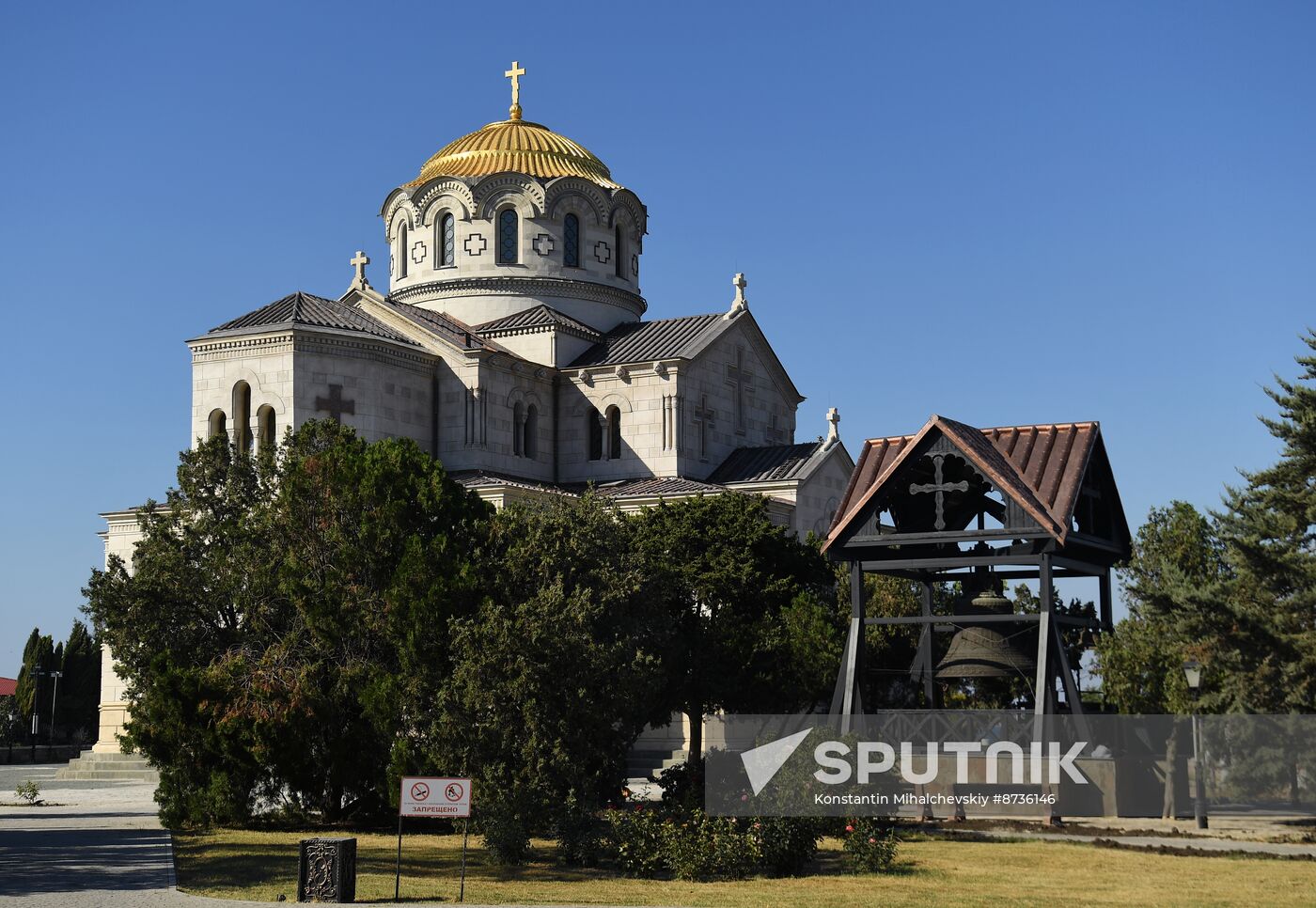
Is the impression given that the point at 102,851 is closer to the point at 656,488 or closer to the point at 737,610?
the point at 737,610

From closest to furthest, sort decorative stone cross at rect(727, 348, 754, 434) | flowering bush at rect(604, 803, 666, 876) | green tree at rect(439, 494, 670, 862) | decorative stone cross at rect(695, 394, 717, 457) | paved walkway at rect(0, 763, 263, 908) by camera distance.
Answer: paved walkway at rect(0, 763, 263, 908) < flowering bush at rect(604, 803, 666, 876) < green tree at rect(439, 494, 670, 862) < decorative stone cross at rect(695, 394, 717, 457) < decorative stone cross at rect(727, 348, 754, 434)

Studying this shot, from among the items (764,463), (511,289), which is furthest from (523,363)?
(764,463)

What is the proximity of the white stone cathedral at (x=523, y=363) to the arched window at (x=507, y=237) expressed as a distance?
0.07 m

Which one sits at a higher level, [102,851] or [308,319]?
[308,319]

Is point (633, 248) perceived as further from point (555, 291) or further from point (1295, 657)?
point (1295, 657)

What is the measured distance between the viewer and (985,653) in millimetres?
26344

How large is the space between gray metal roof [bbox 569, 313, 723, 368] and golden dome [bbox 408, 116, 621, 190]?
553cm

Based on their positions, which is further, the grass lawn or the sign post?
the sign post

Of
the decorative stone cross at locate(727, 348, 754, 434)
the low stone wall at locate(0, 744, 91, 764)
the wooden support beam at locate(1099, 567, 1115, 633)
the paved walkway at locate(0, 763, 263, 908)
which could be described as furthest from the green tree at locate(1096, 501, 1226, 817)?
the low stone wall at locate(0, 744, 91, 764)

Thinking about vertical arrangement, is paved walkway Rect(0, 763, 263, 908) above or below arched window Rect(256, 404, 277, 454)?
below

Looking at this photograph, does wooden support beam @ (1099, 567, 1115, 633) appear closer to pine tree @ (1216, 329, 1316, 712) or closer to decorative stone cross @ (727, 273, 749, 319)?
pine tree @ (1216, 329, 1316, 712)

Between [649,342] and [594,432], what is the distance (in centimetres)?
356

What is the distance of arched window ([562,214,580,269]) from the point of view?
56.3 meters

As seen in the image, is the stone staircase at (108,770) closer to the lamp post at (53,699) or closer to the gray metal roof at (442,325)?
the gray metal roof at (442,325)
